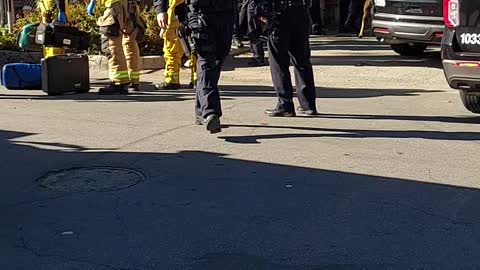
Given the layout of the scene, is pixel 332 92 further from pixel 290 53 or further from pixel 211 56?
pixel 211 56

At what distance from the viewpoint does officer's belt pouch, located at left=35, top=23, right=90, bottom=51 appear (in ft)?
33.7

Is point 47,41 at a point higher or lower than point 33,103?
higher

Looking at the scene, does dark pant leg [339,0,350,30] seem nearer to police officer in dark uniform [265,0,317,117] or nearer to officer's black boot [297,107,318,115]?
officer's black boot [297,107,318,115]

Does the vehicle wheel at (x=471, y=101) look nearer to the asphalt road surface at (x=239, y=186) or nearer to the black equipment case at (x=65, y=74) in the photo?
the asphalt road surface at (x=239, y=186)

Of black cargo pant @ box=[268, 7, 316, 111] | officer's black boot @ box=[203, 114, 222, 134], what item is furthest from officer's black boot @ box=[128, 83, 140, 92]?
officer's black boot @ box=[203, 114, 222, 134]

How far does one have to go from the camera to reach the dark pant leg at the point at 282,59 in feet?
25.7

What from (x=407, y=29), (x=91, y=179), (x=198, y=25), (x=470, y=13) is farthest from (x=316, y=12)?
(x=91, y=179)

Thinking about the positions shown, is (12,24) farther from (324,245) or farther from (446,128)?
(324,245)

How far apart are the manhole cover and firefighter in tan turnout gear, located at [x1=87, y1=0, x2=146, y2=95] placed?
13.3 feet

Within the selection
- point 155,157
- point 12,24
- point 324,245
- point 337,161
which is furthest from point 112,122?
point 12,24

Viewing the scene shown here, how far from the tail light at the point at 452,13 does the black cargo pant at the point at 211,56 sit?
2094mm

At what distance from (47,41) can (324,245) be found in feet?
22.7

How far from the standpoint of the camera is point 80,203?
17.0 feet

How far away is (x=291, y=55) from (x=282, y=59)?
159 millimetres
